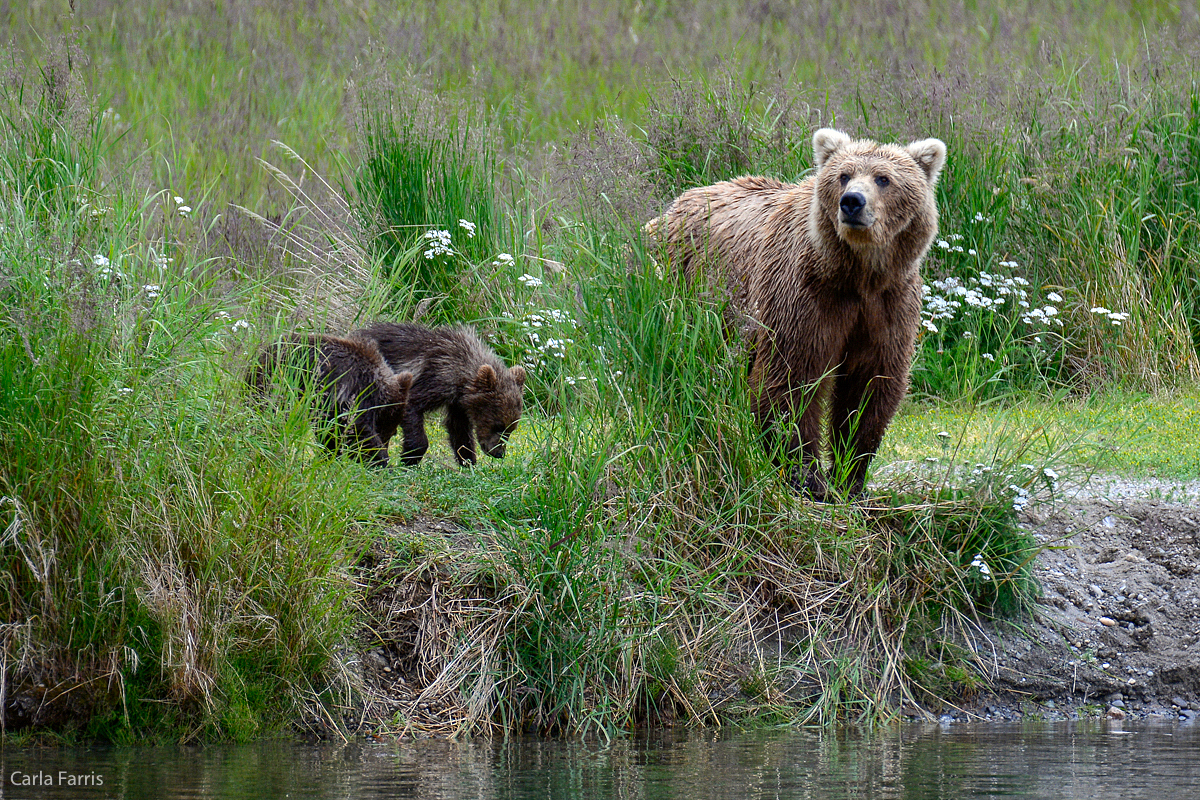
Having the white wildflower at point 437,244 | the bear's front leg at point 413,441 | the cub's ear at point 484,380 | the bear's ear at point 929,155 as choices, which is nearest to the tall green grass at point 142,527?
the bear's front leg at point 413,441

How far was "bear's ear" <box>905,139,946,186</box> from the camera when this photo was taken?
7.14m

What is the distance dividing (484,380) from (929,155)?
113 inches

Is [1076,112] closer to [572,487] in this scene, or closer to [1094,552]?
[1094,552]

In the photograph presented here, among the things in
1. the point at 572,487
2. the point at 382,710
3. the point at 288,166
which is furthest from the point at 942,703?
the point at 288,166

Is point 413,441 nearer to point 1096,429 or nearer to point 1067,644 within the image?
point 1067,644

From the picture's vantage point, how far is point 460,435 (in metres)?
8.37

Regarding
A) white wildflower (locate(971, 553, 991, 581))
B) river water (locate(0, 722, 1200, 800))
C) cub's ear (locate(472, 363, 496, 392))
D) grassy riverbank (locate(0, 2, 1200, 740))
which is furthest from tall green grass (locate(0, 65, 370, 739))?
white wildflower (locate(971, 553, 991, 581))

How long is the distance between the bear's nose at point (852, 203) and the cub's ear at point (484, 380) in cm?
247

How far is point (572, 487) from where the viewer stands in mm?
6133

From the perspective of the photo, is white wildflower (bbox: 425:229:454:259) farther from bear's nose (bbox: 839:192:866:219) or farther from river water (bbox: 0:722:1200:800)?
river water (bbox: 0:722:1200:800)

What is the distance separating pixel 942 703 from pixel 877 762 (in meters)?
1.24

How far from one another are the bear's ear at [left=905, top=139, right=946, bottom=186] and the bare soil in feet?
6.15

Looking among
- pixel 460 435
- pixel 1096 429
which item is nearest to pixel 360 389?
pixel 460 435

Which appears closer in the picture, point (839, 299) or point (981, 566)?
point (981, 566)
